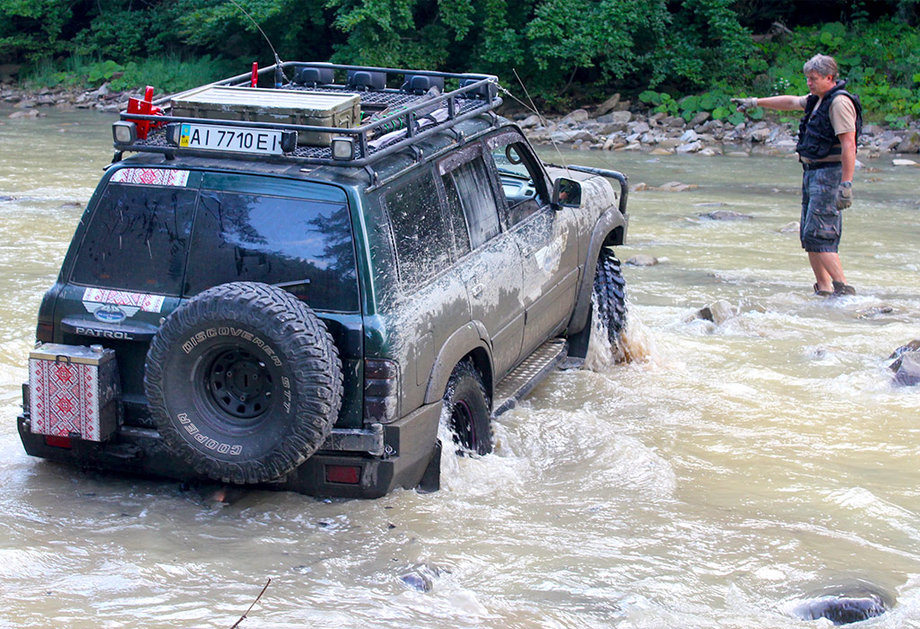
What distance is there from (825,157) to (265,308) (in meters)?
6.34

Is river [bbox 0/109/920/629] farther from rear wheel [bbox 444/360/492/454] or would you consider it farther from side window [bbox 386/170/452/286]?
side window [bbox 386/170/452/286]

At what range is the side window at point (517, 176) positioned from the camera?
6.11 metres

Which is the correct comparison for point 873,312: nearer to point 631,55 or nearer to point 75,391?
point 75,391

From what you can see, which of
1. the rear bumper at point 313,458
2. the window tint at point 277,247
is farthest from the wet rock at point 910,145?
the window tint at point 277,247

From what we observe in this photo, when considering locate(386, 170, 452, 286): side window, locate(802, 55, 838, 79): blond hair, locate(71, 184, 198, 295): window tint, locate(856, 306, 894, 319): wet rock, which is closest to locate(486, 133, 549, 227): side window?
locate(386, 170, 452, 286): side window

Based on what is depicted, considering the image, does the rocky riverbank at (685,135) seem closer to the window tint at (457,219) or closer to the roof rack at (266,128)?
the window tint at (457,219)

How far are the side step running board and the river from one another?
23cm

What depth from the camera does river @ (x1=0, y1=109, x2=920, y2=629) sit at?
13.4 ft

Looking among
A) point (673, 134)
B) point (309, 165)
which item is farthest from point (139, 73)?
point (309, 165)

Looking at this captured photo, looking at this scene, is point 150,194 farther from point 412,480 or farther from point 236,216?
point 412,480

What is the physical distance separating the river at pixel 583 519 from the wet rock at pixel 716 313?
0.09 meters

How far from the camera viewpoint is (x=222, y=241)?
4.71 m

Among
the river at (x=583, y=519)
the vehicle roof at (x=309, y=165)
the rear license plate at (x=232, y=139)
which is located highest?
the rear license plate at (x=232, y=139)

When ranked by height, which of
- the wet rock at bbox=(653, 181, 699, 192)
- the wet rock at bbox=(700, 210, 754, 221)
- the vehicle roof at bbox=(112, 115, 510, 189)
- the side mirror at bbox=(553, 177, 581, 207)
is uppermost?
the vehicle roof at bbox=(112, 115, 510, 189)
